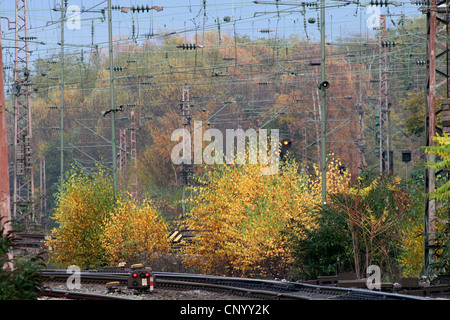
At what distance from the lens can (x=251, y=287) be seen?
20.0 m

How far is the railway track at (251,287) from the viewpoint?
55.4 feet

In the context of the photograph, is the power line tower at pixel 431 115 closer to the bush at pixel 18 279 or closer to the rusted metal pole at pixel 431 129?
the rusted metal pole at pixel 431 129

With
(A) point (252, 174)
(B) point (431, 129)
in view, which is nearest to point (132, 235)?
(A) point (252, 174)

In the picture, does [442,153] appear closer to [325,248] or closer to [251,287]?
[251,287]

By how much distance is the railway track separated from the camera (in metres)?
16.9

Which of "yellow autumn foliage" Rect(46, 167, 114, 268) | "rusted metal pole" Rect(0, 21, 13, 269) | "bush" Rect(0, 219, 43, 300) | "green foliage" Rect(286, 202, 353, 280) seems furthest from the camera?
"yellow autumn foliage" Rect(46, 167, 114, 268)

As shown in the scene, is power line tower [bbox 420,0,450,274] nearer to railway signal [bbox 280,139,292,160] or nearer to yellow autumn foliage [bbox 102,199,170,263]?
railway signal [bbox 280,139,292,160]

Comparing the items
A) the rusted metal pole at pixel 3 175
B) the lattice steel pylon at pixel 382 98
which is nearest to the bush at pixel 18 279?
the rusted metal pole at pixel 3 175

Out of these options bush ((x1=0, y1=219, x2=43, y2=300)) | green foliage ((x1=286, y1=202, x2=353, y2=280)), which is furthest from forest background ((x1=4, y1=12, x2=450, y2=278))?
bush ((x1=0, y1=219, x2=43, y2=300))

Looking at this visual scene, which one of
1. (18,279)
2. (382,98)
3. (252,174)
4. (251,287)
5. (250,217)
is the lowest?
(251,287)

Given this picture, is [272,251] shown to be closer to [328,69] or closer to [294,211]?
[294,211]

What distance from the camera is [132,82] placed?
347ft

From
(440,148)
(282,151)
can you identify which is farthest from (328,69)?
(440,148)
